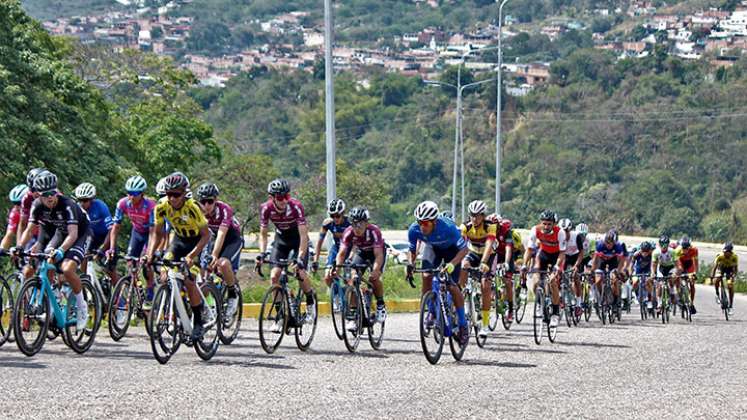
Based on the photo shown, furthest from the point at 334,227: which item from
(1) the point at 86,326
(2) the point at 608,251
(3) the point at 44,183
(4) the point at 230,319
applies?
(2) the point at 608,251

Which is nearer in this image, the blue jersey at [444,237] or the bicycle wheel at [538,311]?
the blue jersey at [444,237]

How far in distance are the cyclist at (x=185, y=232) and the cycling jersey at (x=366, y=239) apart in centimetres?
248

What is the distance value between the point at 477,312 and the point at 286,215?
118 inches

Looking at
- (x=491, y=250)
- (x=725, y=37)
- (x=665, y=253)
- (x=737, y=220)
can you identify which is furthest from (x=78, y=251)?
(x=725, y=37)

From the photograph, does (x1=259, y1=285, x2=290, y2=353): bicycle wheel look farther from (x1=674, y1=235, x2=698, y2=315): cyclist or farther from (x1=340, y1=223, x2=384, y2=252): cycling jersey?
(x1=674, y1=235, x2=698, y2=315): cyclist

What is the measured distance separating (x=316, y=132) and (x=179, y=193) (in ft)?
357

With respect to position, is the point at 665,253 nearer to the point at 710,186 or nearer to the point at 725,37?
the point at 710,186

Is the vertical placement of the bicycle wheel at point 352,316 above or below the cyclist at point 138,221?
below

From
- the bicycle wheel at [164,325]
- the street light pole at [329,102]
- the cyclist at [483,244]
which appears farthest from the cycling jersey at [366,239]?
the street light pole at [329,102]

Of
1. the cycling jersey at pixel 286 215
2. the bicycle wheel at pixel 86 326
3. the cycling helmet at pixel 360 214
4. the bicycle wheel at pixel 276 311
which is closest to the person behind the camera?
the bicycle wheel at pixel 86 326

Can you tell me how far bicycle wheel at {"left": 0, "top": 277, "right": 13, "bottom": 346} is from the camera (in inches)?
613

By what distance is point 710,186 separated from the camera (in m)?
99.9

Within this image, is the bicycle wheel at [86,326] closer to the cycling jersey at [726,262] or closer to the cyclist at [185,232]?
the cyclist at [185,232]

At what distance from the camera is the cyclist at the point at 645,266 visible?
30312 mm
